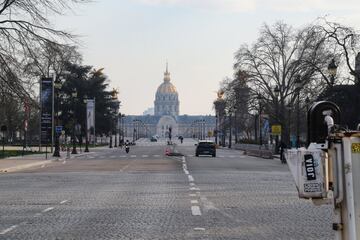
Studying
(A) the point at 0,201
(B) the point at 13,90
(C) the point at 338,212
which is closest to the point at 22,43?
(B) the point at 13,90

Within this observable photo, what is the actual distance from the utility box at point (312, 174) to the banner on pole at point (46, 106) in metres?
50.3

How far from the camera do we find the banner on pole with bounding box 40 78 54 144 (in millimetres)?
54531

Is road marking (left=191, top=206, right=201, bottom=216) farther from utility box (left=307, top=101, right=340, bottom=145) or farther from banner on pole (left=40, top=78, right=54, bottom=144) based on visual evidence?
banner on pole (left=40, top=78, right=54, bottom=144)

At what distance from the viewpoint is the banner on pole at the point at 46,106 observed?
54.5 metres

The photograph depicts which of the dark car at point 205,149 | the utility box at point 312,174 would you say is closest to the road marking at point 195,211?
the utility box at point 312,174

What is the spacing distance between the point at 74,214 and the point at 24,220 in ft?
4.72

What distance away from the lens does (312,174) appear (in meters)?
5.20

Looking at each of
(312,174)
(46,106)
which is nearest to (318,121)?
(312,174)

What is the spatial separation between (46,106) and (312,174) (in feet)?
176

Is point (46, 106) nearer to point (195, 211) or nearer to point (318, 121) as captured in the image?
point (195, 211)

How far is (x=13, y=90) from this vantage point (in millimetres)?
36344

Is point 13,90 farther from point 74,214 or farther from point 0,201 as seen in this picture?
point 74,214

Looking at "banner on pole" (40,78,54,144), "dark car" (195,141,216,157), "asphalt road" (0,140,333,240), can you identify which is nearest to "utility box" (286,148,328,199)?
"asphalt road" (0,140,333,240)

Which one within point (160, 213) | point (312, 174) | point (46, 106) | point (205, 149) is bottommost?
point (160, 213)
